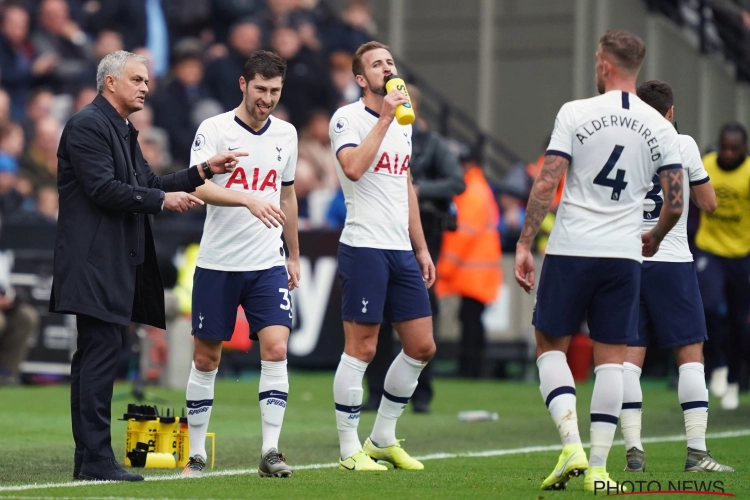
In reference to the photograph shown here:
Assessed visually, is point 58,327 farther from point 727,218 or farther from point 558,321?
point 558,321

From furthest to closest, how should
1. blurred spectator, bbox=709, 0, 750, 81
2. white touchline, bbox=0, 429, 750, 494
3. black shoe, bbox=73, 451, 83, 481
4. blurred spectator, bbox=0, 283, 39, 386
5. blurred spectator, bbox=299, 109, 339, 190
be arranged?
blurred spectator, bbox=299, 109, 339, 190
blurred spectator, bbox=709, 0, 750, 81
blurred spectator, bbox=0, 283, 39, 386
black shoe, bbox=73, 451, 83, 481
white touchline, bbox=0, 429, 750, 494

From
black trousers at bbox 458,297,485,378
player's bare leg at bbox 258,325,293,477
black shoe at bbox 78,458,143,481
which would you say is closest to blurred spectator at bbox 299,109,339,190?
black trousers at bbox 458,297,485,378

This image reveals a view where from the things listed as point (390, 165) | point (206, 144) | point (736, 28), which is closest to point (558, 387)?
point (390, 165)

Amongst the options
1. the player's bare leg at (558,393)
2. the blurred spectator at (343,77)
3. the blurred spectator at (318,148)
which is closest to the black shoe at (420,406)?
the player's bare leg at (558,393)

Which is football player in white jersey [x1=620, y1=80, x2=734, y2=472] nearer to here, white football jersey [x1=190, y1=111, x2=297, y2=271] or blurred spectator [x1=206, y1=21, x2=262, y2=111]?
white football jersey [x1=190, y1=111, x2=297, y2=271]

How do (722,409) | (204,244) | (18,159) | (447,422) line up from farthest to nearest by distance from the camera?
(18,159), (722,409), (447,422), (204,244)

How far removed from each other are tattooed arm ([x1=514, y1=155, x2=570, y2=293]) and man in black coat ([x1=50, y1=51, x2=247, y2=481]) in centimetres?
166

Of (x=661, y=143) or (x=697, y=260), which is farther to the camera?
(x=697, y=260)

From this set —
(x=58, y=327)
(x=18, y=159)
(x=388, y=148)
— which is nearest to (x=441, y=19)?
(x=18, y=159)

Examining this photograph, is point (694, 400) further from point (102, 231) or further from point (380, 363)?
point (380, 363)

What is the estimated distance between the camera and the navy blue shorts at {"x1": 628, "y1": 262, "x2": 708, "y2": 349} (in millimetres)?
8523

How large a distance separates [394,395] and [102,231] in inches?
85.8

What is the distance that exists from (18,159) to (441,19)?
975cm

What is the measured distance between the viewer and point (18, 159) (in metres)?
18.1
